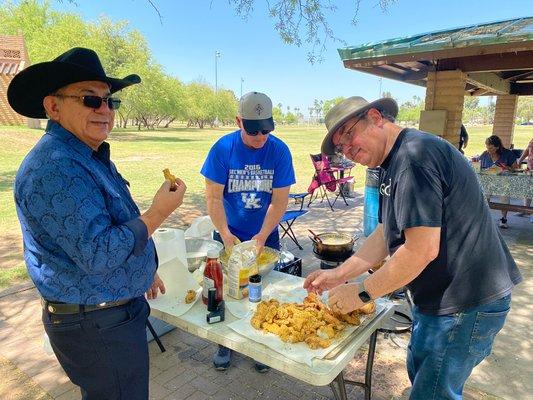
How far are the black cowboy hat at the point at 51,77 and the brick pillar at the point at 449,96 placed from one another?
5.82 metres

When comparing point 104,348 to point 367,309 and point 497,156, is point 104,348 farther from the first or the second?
point 497,156

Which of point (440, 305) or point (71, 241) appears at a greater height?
point (71, 241)

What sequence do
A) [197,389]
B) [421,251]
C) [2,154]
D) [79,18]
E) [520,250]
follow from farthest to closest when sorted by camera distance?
1. [79,18]
2. [2,154]
3. [520,250]
4. [197,389]
5. [421,251]

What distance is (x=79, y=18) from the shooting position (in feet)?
118

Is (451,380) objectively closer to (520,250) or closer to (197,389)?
(197,389)

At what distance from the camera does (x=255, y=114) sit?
8.05ft

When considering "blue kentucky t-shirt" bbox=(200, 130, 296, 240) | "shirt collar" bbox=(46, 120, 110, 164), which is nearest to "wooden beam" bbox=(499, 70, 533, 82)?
"blue kentucky t-shirt" bbox=(200, 130, 296, 240)

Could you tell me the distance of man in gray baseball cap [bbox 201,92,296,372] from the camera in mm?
2643

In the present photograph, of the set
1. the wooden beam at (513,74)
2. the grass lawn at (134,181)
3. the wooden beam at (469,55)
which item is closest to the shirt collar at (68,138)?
the grass lawn at (134,181)

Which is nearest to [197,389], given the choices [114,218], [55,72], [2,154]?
[114,218]

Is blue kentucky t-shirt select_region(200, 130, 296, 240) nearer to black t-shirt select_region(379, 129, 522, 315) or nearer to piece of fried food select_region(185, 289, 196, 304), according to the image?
piece of fried food select_region(185, 289, 196, 304)

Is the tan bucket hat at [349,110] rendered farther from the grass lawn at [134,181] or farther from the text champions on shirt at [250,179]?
the grass lawn at [134,181]

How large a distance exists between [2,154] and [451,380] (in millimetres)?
18446

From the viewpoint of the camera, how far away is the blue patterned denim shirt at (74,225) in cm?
123
